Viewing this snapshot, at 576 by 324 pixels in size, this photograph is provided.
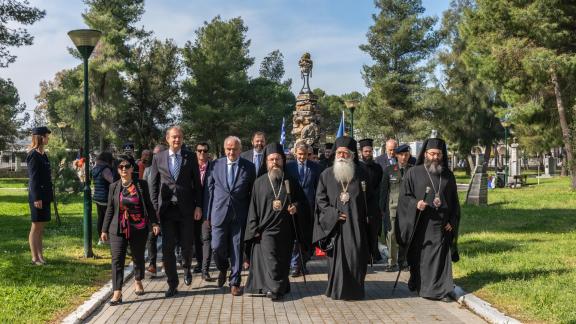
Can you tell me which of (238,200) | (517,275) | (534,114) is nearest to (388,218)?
(517,275)

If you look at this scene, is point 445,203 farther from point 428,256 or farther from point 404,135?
point 404,135

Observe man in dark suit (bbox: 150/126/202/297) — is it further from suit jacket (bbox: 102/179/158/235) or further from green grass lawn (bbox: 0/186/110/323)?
green grass lawn (bbox: 0/186/110/323)

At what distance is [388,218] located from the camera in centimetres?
1036

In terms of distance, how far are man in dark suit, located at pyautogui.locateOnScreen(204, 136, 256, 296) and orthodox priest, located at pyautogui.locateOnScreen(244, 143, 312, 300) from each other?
0.28m

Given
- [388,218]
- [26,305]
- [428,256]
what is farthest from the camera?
[388,218]

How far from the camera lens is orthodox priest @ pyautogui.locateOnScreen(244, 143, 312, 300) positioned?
25.6 feet

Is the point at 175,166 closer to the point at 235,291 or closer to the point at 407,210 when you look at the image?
the point at 235,291

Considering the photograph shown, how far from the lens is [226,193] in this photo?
8312mm

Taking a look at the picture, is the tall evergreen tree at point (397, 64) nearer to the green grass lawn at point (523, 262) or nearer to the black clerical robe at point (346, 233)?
the green grass lawn at point (523, 262)

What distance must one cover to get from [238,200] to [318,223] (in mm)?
1145

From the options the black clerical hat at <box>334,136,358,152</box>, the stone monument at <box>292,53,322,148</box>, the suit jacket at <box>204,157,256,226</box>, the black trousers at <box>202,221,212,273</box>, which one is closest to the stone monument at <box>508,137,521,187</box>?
the stone monument at <box>292,53,322,148</box>

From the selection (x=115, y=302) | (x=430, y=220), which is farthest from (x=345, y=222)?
(x=115, y=302)

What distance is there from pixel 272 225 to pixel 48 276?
3796 millimetres

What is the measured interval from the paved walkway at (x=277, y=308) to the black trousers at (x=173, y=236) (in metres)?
0.36
